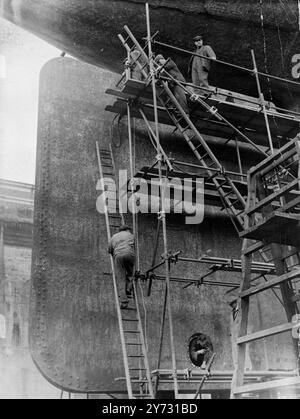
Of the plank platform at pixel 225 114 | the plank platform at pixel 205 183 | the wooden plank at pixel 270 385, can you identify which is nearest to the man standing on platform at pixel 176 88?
the plank platform at pixel 225 114

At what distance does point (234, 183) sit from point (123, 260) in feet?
8.05

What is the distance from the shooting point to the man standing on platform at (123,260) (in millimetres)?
7871

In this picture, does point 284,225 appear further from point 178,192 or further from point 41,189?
point 41,189

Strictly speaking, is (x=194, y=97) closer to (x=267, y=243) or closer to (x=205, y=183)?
(x=205, y=183)

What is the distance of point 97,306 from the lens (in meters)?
8.55

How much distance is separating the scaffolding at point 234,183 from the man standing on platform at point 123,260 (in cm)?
20

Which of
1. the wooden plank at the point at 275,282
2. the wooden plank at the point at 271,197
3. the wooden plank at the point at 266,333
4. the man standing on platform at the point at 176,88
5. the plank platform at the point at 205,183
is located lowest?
the wooden plank at the point at 266,333

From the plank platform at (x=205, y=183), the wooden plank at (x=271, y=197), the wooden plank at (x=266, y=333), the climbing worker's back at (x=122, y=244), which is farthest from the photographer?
the plank platform at (x=205, y=183)

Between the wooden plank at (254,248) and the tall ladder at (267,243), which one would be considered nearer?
the tall ladder at (267,243)

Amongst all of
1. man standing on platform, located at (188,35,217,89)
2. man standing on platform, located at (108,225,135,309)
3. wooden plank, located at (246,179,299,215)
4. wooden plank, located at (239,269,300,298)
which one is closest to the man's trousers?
man standing on platform, located at (108,225,135,309)

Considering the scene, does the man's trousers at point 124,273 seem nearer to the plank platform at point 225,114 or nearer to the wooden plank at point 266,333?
the wooden plank at point 266,333

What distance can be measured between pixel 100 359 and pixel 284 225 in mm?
4198

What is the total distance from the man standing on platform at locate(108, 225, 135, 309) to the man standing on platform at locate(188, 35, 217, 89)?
3.41 meters
